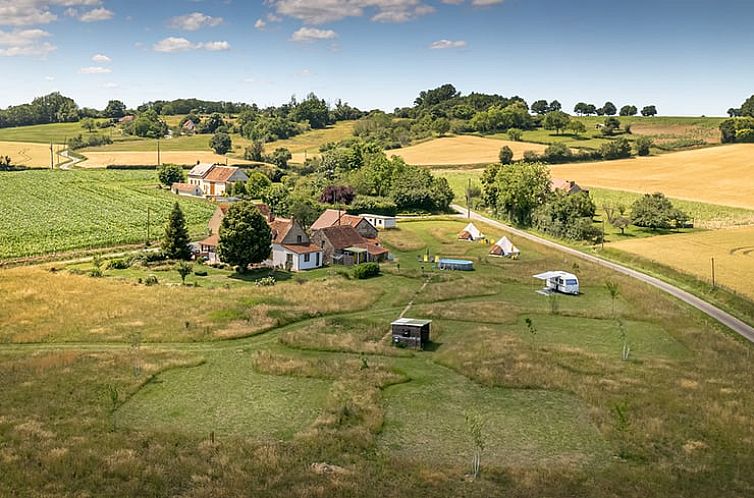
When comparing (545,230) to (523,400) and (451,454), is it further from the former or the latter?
(451,454)

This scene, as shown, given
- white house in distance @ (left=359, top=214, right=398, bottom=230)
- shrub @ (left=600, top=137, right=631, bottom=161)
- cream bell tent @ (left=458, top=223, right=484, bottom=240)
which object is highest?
shrub @ (left=600, top=137, right=631, bottom=161)

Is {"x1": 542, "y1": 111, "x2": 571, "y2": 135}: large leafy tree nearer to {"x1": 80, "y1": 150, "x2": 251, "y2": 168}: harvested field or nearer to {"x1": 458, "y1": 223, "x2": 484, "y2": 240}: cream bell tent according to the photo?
{"x1": 80, "y1": 150, "x2": 251, "y2": 168}: harvested field

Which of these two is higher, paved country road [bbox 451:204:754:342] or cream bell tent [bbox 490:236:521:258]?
cream bell tent [bbox 490:236:521:258]

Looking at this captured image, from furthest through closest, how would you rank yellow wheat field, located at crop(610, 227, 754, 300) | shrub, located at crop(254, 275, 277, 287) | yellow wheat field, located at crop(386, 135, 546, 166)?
yellow wheat field, located at crop(386, 135, 546, 166) < yellow wheat field, located at crop(610, 227, 754, 300) < shrub, located at crop(254, 275, 277, 287)

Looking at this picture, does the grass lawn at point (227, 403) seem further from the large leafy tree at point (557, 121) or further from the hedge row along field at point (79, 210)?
the large leafy tree at point (557, 121)

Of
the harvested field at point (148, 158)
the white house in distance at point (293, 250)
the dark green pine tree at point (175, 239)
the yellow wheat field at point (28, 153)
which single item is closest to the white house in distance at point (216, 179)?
the harvested field at point (148, 158)

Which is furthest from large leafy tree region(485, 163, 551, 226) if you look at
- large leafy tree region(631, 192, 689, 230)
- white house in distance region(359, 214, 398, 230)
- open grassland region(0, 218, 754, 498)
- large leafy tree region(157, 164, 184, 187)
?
large leafy tree region(157, 164, 184, 187)

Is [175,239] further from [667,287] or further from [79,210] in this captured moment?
[667,287]
